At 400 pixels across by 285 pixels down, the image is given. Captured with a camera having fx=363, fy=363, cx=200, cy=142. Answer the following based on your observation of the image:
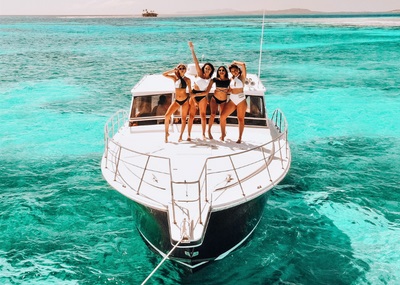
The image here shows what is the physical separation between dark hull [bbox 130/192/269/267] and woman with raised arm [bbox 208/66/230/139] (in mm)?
2358

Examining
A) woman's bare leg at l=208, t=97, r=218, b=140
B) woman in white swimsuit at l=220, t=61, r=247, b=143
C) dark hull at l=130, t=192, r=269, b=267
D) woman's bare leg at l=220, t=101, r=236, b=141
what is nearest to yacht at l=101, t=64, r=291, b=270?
dark hull at l=130, t=192, r=269, b=267

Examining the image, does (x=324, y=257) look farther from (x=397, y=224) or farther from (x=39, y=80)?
(x=39, y=80)

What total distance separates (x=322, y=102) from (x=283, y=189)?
12738mm

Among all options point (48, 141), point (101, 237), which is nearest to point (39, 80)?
point (48, 141)

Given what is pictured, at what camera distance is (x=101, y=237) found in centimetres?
913

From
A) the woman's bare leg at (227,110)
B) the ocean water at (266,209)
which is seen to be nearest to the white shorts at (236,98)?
the woman's bare leg at (227,110)

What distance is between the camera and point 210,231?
22.6ft

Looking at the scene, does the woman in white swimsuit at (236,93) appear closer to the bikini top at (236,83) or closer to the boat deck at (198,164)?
the bikini top at (236,83)

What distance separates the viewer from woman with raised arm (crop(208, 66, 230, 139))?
27.0ft

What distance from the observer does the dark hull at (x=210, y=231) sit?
687cm

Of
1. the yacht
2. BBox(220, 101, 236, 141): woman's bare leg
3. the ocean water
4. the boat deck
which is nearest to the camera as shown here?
the yacht

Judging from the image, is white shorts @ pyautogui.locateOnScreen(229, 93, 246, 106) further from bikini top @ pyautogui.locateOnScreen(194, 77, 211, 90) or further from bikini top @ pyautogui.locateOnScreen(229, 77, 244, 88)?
bikini top @ pyautogui.locateOnScreen(194, 77, 211, 90)

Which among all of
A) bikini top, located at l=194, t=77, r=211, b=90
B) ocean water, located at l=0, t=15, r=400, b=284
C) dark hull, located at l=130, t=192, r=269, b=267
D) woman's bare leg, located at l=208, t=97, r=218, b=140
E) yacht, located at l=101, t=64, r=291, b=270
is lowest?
ocean water, located at l=0, t=15, r=400, b=284

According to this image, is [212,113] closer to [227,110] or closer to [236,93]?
[227,110]
